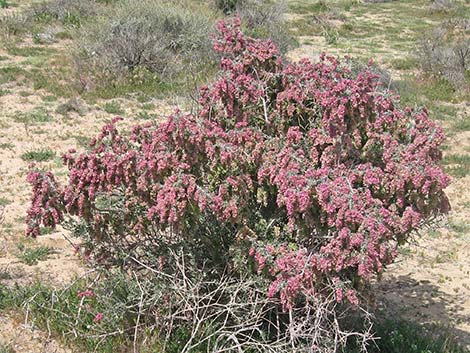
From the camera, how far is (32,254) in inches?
244

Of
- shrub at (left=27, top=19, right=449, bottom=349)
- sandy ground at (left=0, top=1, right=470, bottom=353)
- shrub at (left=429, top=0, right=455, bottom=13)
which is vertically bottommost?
shrub at (left=429, top=0, right=455, bottom=13)

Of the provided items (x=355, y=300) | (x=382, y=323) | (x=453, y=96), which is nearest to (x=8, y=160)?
(x=382, y=323)

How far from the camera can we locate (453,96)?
13.1 metres

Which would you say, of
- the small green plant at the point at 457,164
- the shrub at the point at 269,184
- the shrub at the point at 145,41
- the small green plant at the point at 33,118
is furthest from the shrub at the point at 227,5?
the shrub at the point at 269,184

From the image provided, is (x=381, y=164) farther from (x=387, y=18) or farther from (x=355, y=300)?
(x=387, y=18)

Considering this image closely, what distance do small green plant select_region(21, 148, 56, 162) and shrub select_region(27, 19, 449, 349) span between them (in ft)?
13.8

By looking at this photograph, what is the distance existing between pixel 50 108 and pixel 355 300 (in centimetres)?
823

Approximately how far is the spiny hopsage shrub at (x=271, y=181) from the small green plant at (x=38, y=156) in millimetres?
4254

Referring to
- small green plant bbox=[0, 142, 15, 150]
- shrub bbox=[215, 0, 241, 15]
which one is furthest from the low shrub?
small green plant bbox=[0, 142, 15, 150]

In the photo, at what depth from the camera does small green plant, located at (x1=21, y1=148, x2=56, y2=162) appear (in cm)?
882

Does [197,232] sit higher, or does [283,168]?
[283,168]

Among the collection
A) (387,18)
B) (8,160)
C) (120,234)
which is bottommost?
(387,18)

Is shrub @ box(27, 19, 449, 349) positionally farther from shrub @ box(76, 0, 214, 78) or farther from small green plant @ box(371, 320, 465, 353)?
shrub @ box(76, 0, 214, 78)

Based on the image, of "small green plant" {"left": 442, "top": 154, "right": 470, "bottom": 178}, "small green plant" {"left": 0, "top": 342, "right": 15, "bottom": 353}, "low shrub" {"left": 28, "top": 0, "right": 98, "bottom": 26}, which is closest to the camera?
"small green plant" {"left": 0, "top": 342, "right": 15, "bottom": 353}
